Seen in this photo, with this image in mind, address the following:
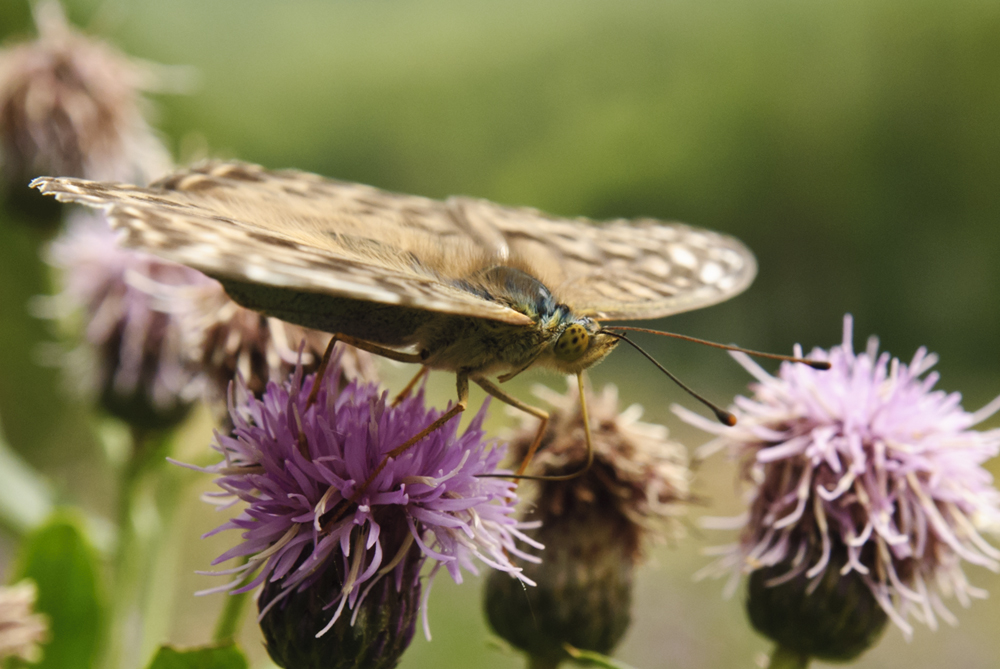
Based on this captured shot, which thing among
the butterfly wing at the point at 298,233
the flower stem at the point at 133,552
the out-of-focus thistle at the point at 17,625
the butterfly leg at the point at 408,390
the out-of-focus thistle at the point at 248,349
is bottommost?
the flower stem at the point at 133,552

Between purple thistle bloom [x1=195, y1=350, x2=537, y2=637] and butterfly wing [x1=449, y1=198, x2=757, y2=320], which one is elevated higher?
butterfly wing [x1=449, y1=198, x2=757, y2=320]

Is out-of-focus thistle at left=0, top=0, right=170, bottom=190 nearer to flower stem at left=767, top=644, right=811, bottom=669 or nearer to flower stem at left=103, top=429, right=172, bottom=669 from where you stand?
flower stem at left=103, top=429, right=172, bottom=669

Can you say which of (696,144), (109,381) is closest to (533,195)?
(696,144)

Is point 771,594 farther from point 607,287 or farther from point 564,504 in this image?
point 607,287

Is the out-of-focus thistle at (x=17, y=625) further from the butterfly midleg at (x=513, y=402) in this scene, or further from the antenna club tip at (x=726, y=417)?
the antenna club tip at (x=726, y=417)

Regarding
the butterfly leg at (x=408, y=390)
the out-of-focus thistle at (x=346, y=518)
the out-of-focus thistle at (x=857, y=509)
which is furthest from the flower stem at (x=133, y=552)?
the out-of-focus thistle at (x=857, y=509)

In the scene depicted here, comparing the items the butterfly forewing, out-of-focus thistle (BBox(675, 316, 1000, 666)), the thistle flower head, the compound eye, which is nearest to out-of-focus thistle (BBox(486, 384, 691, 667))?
the thistle flower head
